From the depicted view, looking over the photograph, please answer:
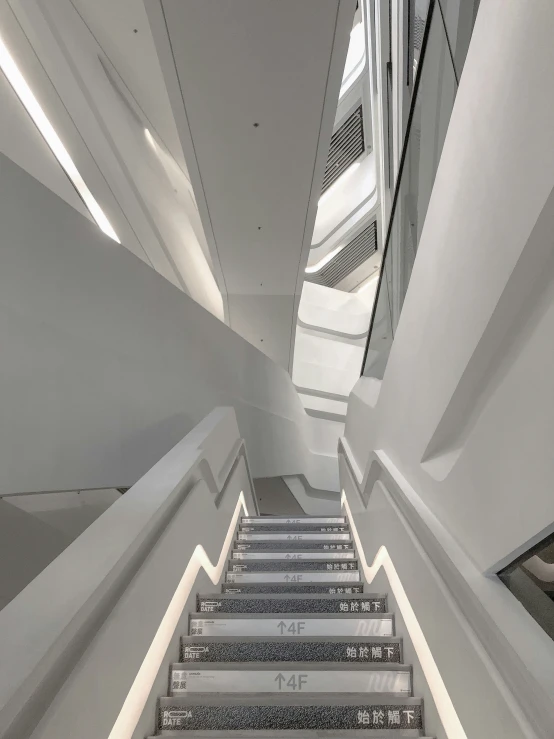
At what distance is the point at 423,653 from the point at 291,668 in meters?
0.53

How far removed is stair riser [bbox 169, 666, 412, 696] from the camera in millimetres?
2082

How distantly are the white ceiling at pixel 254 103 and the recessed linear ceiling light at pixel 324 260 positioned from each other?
29.6 ft

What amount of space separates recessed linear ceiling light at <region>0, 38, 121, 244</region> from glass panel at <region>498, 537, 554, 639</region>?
3905mm

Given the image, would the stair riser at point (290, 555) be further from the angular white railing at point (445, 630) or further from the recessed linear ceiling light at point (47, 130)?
the recessed linear ceiling light at point (47, 130)

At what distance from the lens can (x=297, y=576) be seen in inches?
129

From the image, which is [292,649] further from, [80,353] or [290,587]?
[80,353]

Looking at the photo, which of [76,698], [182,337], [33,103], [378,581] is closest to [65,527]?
[182,337]

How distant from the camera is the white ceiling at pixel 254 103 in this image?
11.7 feet

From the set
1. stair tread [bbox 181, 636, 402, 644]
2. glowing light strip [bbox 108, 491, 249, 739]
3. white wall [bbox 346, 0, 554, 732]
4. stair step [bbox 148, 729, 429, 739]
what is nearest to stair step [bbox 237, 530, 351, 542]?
glowing light strip [bbox 108, 491, 249, 739]

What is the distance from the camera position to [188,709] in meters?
1.89

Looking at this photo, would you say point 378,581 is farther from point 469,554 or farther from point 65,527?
Answer: point 65,527

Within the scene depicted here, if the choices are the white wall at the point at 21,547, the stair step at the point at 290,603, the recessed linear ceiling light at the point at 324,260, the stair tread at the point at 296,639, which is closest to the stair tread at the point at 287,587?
the stair step at the point at 290,603

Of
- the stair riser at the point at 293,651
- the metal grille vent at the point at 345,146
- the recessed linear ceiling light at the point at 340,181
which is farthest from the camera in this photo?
the recessed linear ceiling light at the point at 340,181

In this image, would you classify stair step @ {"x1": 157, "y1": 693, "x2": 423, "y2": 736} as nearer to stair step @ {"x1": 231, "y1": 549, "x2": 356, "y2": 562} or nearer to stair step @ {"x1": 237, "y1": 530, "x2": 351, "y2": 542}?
stair step @ {"x1": 231, "y1": 549, "x2": 356, "y2": 562}
